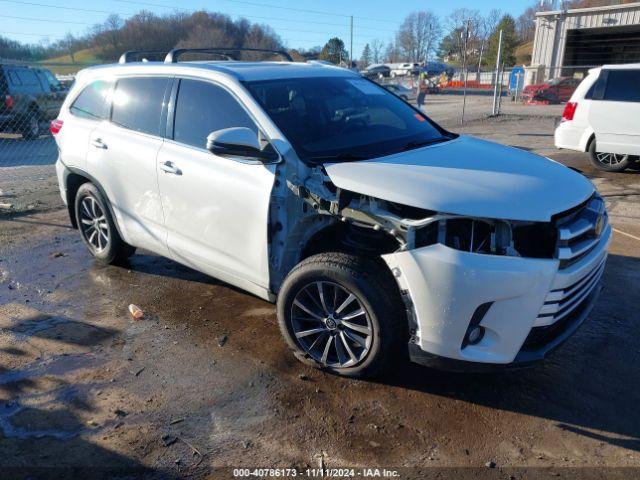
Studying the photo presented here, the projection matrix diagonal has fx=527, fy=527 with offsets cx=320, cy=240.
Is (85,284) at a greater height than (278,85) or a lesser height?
lesser

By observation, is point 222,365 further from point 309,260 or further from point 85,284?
point 85,284

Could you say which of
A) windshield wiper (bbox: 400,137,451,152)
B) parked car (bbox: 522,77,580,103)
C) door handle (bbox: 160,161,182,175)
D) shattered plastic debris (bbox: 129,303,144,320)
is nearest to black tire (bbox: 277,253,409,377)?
windshield wiper (bbox: 400,137,451,152)

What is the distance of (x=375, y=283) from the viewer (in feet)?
9.81

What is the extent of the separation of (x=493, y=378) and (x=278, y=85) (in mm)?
2553

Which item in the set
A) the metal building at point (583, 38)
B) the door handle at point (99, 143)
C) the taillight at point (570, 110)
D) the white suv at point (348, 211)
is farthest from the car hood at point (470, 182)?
the metal building at point (583, 38)

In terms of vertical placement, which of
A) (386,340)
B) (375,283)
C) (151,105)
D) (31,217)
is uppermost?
(151,105)

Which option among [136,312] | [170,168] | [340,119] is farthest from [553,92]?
[136,312]

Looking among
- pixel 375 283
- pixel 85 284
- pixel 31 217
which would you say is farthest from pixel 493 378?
pixel 31 217

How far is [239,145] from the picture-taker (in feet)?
10.9

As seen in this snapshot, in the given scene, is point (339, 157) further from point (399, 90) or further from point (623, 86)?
point (623, 86)

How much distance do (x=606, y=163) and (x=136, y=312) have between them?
865 cm

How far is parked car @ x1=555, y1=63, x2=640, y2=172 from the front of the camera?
880 centimetres

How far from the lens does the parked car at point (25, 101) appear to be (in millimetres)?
15008

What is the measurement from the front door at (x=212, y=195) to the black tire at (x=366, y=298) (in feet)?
1.41
